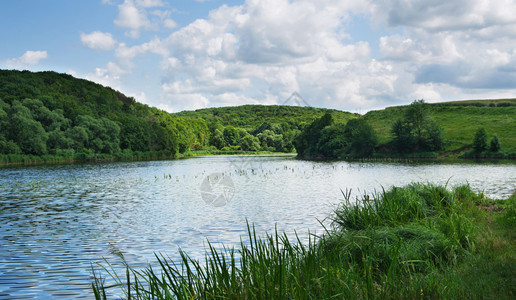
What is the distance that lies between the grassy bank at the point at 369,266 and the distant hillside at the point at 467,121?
8457cm

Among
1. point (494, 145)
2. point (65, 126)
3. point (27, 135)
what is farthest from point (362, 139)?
point (27, 135)

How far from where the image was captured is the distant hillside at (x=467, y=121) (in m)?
92.9

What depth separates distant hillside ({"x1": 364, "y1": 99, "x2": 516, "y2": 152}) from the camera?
92.9 m

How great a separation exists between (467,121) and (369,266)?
400 ft

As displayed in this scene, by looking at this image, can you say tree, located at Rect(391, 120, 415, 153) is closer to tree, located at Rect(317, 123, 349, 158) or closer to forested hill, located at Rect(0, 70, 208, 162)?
tree, located at Rect(317, 123, 349, 158)

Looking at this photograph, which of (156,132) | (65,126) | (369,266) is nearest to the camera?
(369,266)

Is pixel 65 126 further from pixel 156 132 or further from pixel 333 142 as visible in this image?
pixel 333 142

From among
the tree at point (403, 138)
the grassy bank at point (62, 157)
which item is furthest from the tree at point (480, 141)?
the grassy bank at point (62, 157)

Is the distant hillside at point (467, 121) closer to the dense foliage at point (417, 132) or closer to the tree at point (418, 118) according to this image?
the dense foliage at point (417, 132)

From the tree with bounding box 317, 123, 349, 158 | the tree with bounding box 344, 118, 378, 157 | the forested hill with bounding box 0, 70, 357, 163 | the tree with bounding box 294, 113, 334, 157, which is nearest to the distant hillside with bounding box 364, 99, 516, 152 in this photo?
the tree with bounding box 344, 118, 378, 157

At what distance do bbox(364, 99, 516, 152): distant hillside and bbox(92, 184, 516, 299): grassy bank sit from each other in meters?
84.6

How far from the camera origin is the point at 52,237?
1577 cm

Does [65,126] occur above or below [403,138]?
Answer: above

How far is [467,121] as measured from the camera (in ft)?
369
